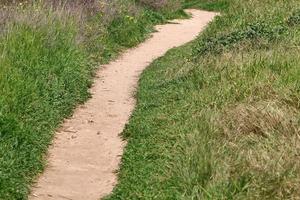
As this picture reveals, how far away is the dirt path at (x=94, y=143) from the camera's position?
6.54m

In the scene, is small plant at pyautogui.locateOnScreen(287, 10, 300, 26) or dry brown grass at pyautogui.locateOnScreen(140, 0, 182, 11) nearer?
small plant at pyautogui.locateOnScreen(287, 10, 300, 26)

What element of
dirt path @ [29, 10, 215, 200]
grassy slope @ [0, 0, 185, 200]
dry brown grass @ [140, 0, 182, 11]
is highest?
grassy slope @ [0, 0, 185, 200]

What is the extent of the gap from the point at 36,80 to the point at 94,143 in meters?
1.37

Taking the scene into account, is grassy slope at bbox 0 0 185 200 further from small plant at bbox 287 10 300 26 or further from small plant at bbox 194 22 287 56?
small plant at bbox 287 10 300 26

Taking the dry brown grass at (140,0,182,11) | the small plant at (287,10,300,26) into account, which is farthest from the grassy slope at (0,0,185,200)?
the dry brown grass at (140,0,182,11)

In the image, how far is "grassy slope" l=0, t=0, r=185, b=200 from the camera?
22.1ft

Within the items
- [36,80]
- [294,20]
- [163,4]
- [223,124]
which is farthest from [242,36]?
[163,4]

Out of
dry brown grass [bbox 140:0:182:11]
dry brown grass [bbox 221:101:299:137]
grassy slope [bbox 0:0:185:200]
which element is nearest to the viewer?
dry brown grass [bbox 221:101:299:137]

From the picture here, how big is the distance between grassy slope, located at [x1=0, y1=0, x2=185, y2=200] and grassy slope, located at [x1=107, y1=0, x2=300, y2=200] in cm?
109

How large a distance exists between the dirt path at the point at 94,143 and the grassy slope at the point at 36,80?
0.58 ft

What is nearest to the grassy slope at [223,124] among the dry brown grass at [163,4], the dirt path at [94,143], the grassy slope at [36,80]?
the dirt path at [94,143]

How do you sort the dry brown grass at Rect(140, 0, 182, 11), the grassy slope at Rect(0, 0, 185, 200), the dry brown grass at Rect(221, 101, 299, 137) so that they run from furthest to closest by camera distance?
the dry brown grass at Rect(140, 0, 182, 11), the grassy slope at Rect(0, 0, 185, 200), the dry brown grass at Rect(221, 101, 299, 137)

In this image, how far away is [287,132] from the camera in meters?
6.35

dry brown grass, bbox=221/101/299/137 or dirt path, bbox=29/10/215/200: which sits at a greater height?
dry brown grass, bbox=221/101/299/137
